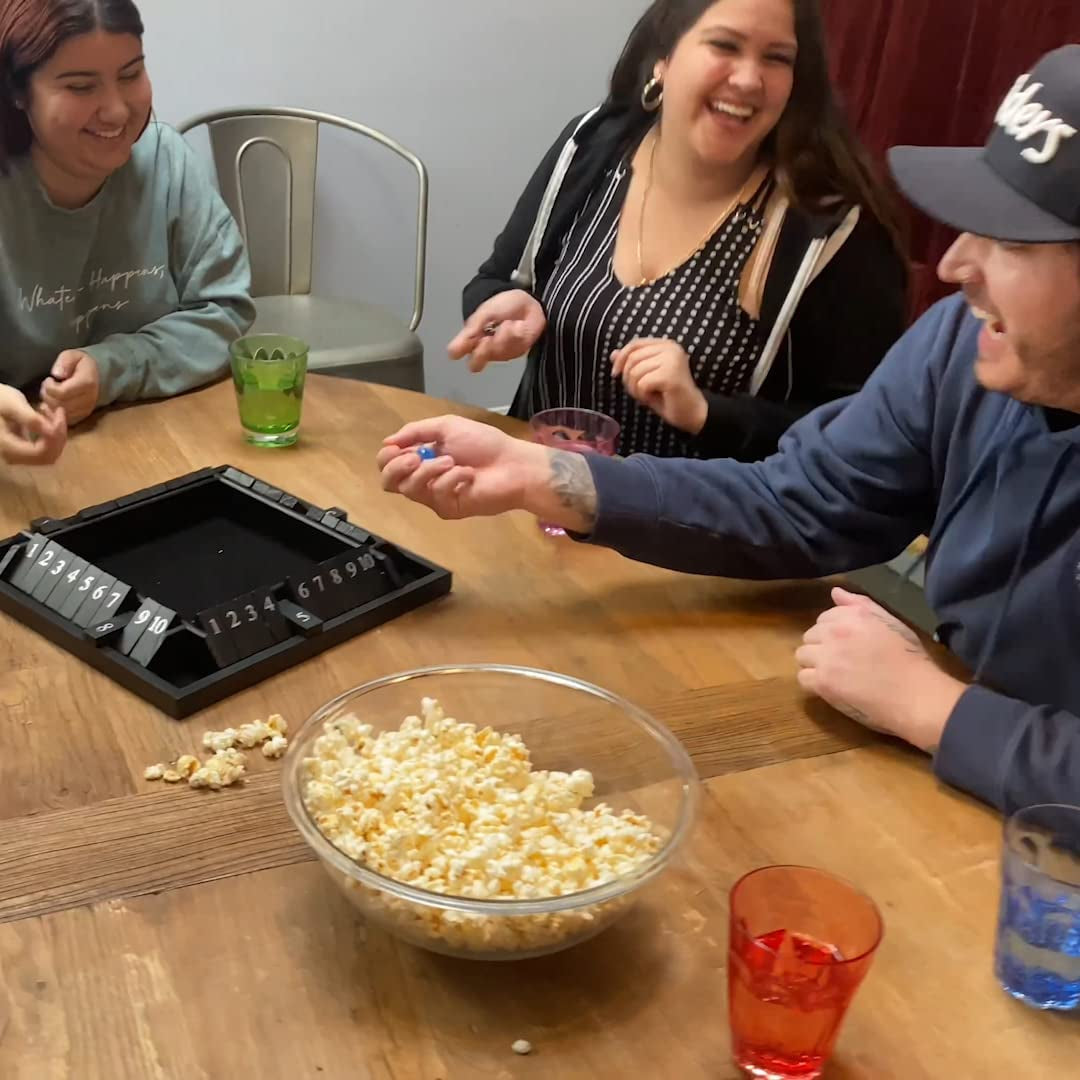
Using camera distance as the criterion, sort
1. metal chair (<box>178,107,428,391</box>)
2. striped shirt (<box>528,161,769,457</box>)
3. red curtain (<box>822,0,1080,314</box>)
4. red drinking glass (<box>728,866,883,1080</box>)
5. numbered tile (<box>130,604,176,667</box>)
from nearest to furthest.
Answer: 1. red drinking glass (<box>728,866,883,1080</box>)
2. numbered tile (<box>130,604,176,667</box>)
3. striped shirt (<box>528,161,769,457</box>)
4. red curtain (<box>822,0,1080,314</box>)
5. metal chair (<box>178,107,428,391</box>)

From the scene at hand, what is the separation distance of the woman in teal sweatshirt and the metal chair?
87 cm

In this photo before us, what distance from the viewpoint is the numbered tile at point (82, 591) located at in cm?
114

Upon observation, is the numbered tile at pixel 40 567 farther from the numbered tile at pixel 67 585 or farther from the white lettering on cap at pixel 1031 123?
the white lettering on cap at pixel 1031 123

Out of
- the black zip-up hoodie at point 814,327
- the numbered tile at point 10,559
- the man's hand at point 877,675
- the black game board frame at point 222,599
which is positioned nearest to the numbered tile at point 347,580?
the black game board frame at point 222,599

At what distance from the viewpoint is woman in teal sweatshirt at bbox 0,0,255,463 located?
1.56 m


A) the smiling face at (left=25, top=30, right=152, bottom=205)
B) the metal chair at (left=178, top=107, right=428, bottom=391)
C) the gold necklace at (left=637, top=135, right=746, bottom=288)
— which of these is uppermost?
the smiling face at (left=25, top=30, right=152, bottom=205)

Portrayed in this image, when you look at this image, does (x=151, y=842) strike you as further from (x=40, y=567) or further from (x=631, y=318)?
(x=631, y=318)

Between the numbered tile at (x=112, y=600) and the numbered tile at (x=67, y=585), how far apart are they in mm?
32

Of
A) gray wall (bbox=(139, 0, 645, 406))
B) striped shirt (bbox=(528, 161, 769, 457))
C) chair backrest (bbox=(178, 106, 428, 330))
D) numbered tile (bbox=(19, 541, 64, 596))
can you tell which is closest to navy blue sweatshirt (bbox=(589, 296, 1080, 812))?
striped shirt (bbox=(528, 161, 769, 457))

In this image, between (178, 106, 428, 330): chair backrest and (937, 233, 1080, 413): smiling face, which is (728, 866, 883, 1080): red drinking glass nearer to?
(937, 233, 1080, 413): smiling face

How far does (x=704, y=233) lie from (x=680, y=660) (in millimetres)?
873

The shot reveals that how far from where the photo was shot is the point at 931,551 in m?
1.26

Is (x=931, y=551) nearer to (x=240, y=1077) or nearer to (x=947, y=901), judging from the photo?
(x=947, y=901)

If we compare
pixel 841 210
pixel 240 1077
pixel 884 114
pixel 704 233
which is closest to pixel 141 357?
pixel 704 233
